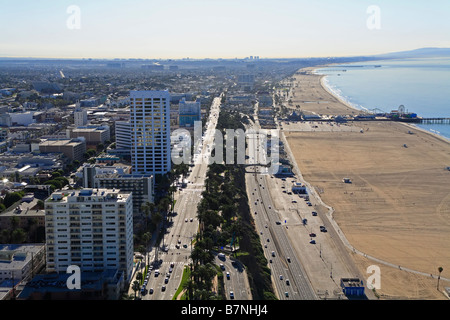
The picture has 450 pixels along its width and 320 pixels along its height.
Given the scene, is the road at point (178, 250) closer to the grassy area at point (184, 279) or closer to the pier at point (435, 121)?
the grassy area at point (184, 279)

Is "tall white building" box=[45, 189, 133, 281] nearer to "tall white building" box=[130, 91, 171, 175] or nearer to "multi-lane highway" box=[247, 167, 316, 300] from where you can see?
"multi-lane highway" box=[247, 167, 316, 300]

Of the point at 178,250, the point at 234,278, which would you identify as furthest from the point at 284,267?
the point at 178,250

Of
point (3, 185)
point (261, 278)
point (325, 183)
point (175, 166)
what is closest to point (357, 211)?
point (325, 183)
